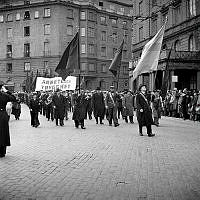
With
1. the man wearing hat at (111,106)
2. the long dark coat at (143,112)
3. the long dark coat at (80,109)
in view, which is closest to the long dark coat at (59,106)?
the long dark coat at (80,109)

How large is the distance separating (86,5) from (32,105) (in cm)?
5563

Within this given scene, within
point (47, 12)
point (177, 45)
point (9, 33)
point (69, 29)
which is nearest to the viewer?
point (177, 45)

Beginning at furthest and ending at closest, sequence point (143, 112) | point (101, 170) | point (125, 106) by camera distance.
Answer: point (125, 106)
point (143, 112)
point (101, 170)

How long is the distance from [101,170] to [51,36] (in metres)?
62.9

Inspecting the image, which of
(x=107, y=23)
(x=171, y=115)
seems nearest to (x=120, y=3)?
(x=107, y=23)

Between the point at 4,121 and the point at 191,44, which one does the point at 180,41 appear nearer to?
the point at 191,44

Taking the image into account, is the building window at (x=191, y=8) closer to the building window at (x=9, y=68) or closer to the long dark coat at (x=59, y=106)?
the long dark coat at (x=59, y=106)

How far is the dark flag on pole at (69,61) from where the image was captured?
1848 centimetres

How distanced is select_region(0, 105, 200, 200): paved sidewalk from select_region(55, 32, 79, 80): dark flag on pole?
24.1 ft

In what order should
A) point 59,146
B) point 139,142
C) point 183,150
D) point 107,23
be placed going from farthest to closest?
point 107,23 → point 139,142 → point 59,146 → point 183,150

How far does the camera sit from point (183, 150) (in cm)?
980

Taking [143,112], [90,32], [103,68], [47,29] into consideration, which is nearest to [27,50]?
[47,29]

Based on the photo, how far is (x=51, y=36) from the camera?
224ft

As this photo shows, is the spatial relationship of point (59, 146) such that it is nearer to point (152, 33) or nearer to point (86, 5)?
point (152, 33)
